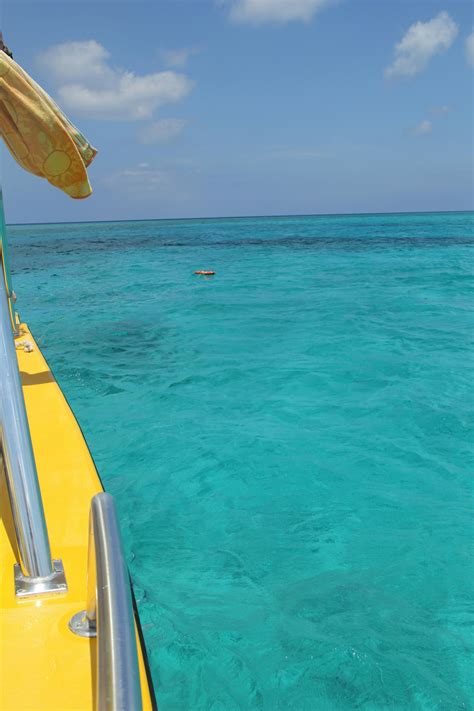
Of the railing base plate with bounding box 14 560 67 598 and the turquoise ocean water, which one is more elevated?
the railing base plate with bounding box 14 560 67 598

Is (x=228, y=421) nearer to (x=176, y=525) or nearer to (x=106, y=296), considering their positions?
(x=176, y=525)

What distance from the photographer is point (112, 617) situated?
93 cm

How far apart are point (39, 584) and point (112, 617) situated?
64 centimetres

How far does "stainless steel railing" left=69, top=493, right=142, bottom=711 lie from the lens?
32.2 inches

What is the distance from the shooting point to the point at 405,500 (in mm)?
3840

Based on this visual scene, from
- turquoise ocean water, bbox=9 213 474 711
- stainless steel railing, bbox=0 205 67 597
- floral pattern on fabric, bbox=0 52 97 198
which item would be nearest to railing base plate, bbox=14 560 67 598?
stainless steel railing, bbox=0 205 67 597

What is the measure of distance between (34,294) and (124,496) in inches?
426

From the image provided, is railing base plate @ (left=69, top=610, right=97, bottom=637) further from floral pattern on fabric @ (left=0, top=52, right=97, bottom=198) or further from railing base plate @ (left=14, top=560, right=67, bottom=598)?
floral pattern on fabric @ (left=0, top=52, right=97, bottom=198)

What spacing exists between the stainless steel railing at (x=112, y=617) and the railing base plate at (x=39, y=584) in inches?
9.5

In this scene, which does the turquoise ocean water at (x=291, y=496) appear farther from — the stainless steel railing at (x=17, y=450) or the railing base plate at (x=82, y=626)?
the stainless steel railing at (x=17, y=450)

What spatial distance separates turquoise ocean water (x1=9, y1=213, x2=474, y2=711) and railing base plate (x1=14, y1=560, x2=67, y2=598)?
120 cm

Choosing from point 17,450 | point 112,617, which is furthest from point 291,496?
point 112,617

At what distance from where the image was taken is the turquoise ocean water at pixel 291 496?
254 cm

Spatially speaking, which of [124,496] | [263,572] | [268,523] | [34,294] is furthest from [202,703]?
[34,294]
